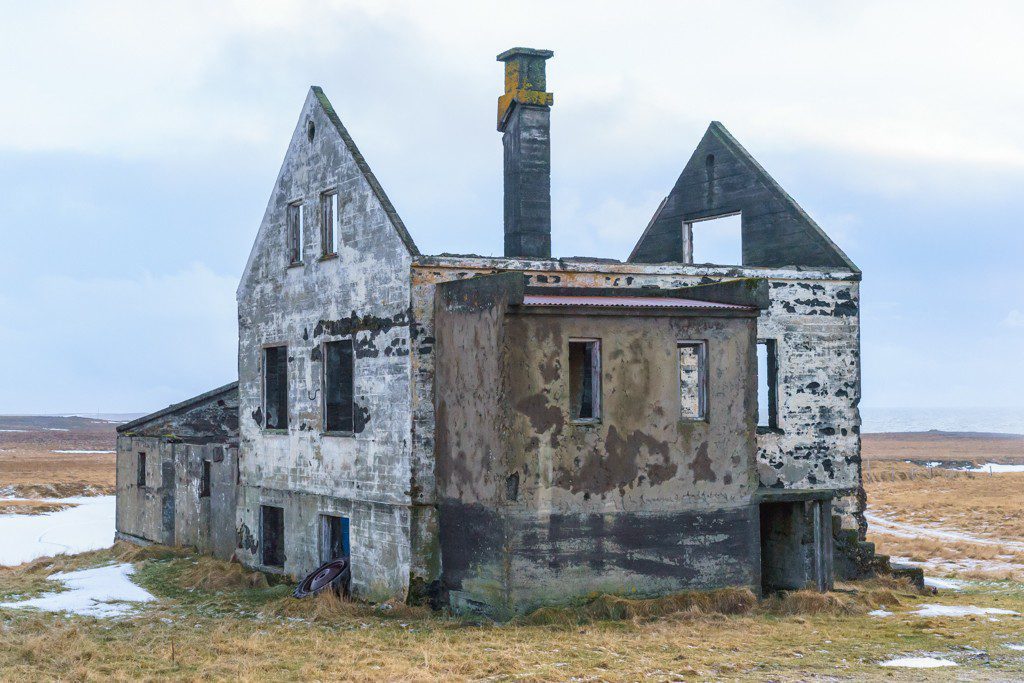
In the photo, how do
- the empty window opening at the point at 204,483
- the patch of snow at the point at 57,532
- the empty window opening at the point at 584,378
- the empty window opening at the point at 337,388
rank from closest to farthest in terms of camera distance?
1. the empty window opening at the point at 584,378
2. the empty window opening at the point at 337,388
3. the empty window opening at the point at 204,483
4. the patch of snow at the point at 57,532

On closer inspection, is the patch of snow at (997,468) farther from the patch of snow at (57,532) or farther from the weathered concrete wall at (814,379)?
the weathered concrete wall at (814,379)

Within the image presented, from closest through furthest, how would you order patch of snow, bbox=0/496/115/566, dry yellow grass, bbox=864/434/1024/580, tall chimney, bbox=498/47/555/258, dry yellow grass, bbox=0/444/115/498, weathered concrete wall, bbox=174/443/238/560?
tall chimney, bbox=498/47/555/258 < weathered concrete wall, bbox=174/443/238/560 < dry yellow grass, bbox=864/434/1024/580 < patch of snow, bbox=0/496/115/566 < dry yellow grass, bbox=0/444/115/498

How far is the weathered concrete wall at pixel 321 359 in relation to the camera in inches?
681

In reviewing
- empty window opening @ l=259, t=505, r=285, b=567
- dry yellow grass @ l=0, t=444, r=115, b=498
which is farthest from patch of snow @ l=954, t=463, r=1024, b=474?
empty window opening @ l=259, t=505, r=285, b=567

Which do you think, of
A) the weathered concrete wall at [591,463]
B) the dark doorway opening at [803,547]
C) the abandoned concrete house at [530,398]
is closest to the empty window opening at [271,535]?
the abandoned concrete house at [530,398]

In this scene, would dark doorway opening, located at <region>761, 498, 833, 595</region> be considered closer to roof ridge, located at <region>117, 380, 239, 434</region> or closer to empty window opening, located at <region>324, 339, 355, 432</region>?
empty window opening, located at <region>324, 339, 355, 432</region>

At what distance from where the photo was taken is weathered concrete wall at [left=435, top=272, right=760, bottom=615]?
15.2m

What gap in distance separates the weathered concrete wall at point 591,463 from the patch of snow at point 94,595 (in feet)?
19.1

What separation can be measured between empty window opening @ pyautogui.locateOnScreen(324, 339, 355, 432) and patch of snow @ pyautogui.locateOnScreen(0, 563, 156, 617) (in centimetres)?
432

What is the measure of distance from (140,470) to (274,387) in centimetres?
735

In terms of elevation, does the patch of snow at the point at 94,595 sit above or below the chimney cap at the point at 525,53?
below

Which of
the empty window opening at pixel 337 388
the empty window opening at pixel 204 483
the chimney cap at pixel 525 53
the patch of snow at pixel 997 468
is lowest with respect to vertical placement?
the patch of snow at pixel 997 468

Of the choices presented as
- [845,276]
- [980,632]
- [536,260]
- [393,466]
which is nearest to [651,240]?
[845,276]

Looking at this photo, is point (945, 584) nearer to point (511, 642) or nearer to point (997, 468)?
point (511, 642)
